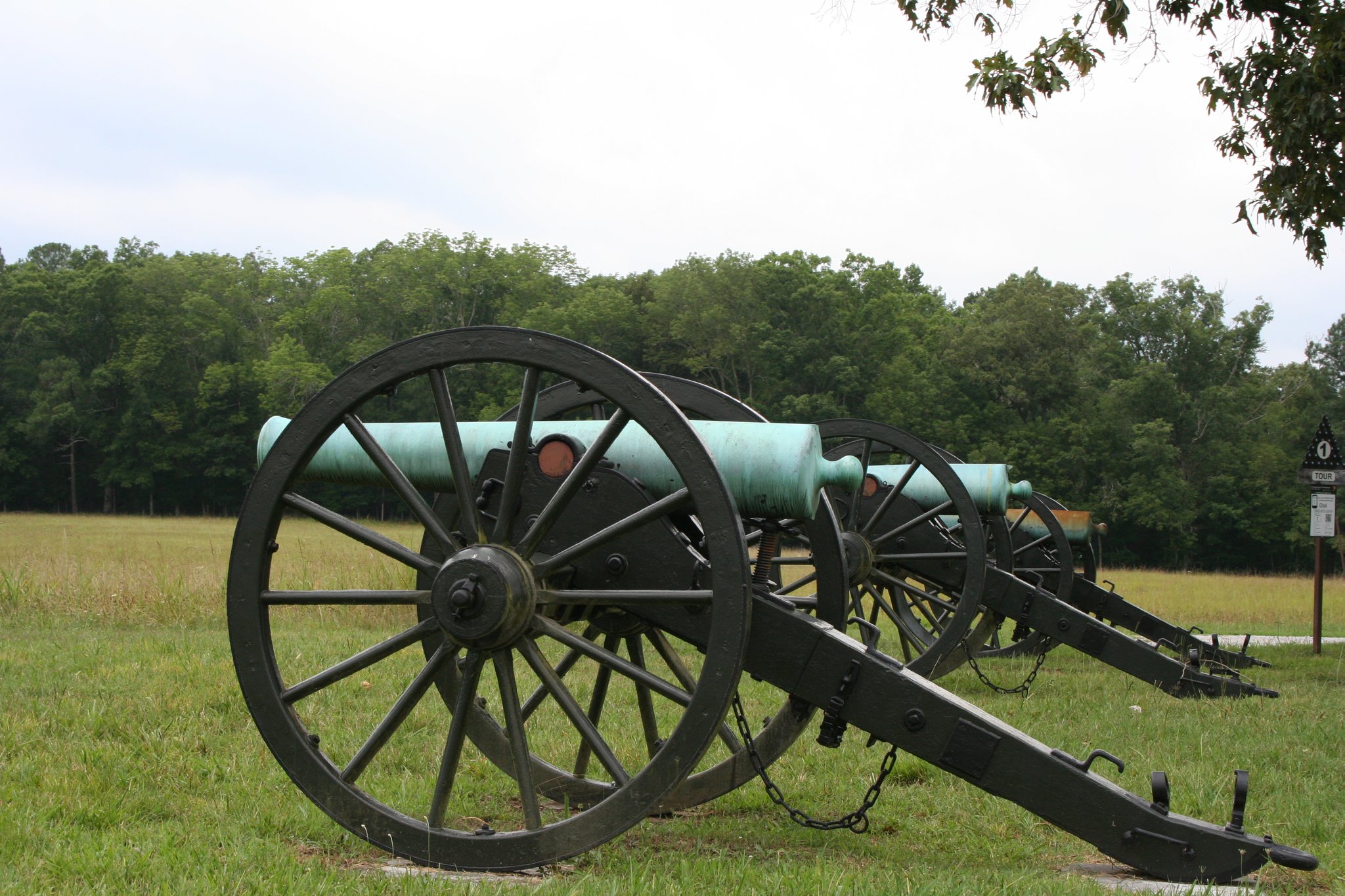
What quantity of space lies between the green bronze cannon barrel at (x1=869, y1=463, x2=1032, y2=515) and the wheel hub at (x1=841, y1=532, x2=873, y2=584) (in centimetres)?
57

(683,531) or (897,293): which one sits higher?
(897,293)

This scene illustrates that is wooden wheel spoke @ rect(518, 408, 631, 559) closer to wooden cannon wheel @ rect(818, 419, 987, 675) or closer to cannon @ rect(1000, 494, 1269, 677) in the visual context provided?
wooden cannon wheel @ rect(818, 419, 987, 675)

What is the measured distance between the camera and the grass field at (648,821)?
346 cm

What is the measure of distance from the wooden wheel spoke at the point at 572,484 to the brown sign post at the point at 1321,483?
10.2 m

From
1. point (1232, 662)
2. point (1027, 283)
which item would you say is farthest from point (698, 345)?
point (1232, 662)

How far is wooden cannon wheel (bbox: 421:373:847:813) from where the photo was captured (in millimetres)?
4402

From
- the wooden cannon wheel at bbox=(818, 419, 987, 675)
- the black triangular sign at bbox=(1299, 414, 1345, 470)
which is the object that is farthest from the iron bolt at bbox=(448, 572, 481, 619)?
the black triangular sign at bbox=(1299, 414, 1345, 470)

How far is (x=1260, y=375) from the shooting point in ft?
142

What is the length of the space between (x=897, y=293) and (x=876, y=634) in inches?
1656

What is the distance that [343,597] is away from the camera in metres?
3.69

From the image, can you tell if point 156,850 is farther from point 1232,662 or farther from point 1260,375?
point 1260,375

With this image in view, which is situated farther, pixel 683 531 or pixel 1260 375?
pixel 1260 375

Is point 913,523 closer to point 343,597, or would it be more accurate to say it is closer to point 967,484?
point 967,484

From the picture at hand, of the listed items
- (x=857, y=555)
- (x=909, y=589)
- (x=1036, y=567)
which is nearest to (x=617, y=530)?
(x=857, y=555)
